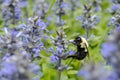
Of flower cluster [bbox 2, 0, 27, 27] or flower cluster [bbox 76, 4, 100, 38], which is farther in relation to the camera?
flower cluster [bbox 2, 0, 27, 27]

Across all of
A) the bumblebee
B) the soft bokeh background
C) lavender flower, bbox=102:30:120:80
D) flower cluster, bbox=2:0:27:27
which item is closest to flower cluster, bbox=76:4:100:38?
the soft bokeh background

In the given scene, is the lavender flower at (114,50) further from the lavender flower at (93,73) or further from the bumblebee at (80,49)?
the bumblebee at (80,49)

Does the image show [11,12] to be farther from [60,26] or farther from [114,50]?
[114,50]

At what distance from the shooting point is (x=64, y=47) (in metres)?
2.46

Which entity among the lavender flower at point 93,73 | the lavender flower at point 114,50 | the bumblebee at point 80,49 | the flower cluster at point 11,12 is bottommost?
the lavender flower at point 93,73

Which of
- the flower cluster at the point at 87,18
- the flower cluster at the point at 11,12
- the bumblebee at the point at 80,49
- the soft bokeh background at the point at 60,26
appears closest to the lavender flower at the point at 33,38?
the soft bokeh background at the point at 60,26

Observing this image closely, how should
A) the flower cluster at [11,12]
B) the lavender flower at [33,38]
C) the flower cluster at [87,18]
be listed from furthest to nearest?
1. the flower cluster at [11,12]
2. the flower cluster at [87,18]
3. the lavender flower at [33,38]

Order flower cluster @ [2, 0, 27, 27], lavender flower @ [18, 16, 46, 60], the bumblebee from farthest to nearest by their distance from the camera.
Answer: flower cluster @ [2, 0, 27, 27] < the bumblebee < lavender flower @ [18, 16, 46, 60]

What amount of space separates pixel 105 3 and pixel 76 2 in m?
0.55

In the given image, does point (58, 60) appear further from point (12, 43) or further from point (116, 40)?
point (116, 40)

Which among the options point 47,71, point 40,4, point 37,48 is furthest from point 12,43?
point 40,4

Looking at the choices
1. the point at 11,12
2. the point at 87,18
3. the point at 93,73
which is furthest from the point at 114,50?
the point at 11,12

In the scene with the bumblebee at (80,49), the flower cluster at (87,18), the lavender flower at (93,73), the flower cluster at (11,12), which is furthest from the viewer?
the flower cluster at (11,12)

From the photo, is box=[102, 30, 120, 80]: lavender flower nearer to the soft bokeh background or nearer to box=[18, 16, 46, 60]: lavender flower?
the soft bokeh background
